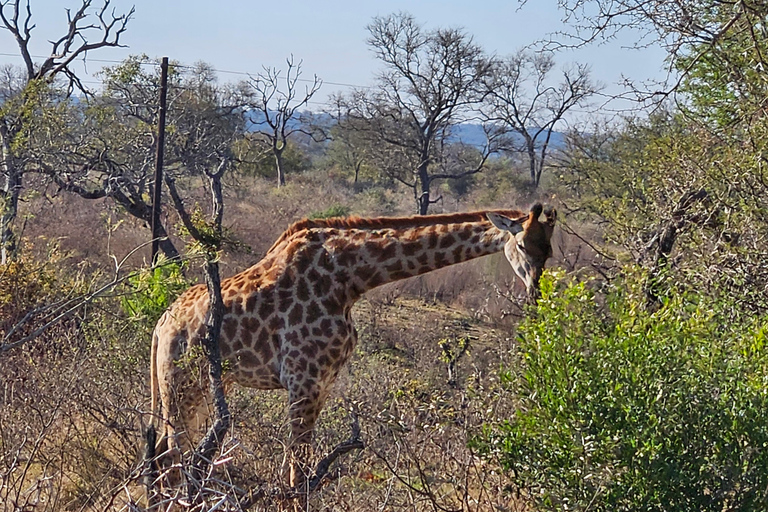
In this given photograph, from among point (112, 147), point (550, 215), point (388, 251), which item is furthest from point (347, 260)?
point (112, 147)

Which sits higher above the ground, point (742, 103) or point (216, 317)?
point (742, 103)

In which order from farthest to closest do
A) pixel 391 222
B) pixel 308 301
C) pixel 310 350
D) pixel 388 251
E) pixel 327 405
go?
pixel 327 405
pixel 391 222
pixel 388 251
pixel 308 301
pixel 310 350

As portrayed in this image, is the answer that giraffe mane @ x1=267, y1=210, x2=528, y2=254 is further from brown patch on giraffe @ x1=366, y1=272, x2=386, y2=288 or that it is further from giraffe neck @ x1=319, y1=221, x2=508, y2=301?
brown patch on giraffe @ x1=366, y1=272, x2=386, y2=288

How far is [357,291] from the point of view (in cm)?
573

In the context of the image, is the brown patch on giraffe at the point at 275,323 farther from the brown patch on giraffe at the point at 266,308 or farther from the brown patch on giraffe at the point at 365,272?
the brown patch on giraffe at the point at 365,272

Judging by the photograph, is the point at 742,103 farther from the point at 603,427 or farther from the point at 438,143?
the point at 438,143

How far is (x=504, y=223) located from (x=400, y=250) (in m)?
0.66

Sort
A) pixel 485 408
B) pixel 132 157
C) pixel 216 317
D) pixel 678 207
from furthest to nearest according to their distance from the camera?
pixel 132 157
pixel 678 207
pixel 216 317
pixel 485 408

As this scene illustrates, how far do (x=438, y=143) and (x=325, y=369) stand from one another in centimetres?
→ 3009

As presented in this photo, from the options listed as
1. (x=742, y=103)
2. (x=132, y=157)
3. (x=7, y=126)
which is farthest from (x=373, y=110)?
(x=742, y=103)

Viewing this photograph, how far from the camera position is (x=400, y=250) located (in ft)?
18.8

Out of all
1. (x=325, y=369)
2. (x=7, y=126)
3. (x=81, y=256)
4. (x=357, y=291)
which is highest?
(x=7, y=126)

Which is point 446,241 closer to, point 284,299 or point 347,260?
point 347,260

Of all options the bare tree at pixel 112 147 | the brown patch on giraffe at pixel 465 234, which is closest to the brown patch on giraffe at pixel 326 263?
the brown patch on giraffe at pixel 465 234
